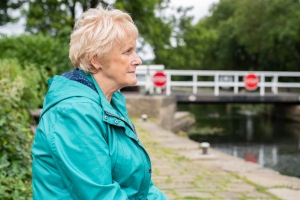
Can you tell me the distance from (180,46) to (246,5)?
9.77m

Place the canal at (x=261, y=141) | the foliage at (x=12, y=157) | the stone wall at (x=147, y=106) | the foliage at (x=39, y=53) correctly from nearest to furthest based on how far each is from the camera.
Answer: the foliage at (x=12, y=157) → the foliage at (x=39, y=53) → the canal at (x=261, y=141) → the stone wall at (x=147, y=106)

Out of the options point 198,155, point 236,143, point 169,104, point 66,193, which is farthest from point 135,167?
point 169,104

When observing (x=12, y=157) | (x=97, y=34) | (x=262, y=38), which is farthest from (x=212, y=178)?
(x=262, y=38)

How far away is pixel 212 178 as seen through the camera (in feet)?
19.5

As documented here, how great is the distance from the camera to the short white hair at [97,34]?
170 centimetres

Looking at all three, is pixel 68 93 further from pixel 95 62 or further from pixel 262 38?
pixel 262 38

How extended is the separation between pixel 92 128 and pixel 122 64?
1.05 ft

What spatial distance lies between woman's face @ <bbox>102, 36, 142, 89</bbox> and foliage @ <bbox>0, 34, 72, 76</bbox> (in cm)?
807

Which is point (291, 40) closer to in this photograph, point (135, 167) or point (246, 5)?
point (246, 5)

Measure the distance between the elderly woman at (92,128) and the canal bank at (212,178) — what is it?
3.26 m

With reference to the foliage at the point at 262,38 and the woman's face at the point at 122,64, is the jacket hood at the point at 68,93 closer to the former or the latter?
the woman's face at the point at 122,64

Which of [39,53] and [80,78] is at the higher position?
[80,78]

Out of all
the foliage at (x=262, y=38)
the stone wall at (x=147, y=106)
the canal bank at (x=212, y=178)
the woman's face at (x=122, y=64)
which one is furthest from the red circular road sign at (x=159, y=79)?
the foliage at (x=262, y=38)

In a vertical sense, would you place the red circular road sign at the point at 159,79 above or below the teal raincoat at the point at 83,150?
below
